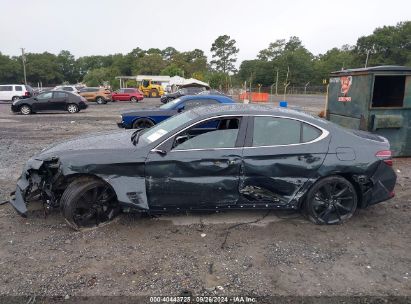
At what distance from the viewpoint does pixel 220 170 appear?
4.09 meters

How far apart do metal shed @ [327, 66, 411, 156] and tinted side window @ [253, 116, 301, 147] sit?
4153mm

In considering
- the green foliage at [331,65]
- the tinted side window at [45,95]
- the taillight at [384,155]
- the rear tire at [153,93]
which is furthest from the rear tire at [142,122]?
the green foliage at [331,65]

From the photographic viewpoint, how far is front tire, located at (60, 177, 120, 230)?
4059 mm

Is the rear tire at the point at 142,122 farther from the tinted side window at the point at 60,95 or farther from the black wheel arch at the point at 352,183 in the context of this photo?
the tinted side window at the point at 60,95

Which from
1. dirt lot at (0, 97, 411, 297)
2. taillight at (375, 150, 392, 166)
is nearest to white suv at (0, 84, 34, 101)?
dirt lot at (0, 97, 411, 297)

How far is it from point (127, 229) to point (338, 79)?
23.0 ft

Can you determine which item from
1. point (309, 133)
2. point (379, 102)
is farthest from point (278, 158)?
point (379, 102)

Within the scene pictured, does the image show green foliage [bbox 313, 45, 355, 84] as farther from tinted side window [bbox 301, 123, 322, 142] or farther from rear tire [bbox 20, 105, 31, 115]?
tinted side window [bbox 301, 123, 322, 142]

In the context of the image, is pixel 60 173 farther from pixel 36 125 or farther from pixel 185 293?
pixel 36 125

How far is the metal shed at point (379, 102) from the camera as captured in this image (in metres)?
7.56

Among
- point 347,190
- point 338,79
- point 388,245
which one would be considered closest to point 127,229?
point 347,190

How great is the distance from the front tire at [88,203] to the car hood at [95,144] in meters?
0.43

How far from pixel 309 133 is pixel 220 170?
127 cm

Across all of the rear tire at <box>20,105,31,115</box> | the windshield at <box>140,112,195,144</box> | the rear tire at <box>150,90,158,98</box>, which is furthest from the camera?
the rear tire at <box>150,90,158,98</box>
